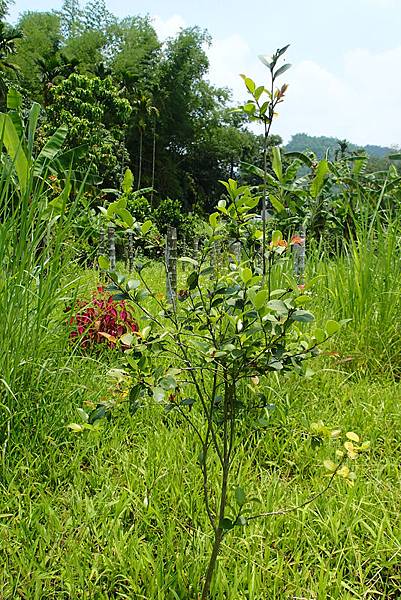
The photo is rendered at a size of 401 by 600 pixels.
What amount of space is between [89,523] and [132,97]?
26315mm

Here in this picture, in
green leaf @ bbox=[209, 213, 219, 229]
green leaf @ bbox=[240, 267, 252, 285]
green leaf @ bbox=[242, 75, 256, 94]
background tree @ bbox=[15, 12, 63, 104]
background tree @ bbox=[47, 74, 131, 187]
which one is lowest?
green leaf @ bbox=[240, 267, 252, 285]

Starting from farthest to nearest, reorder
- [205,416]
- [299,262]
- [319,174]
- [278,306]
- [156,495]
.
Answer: [299,262] → [205,416] → [156,495] → [319,174] → [278,306]

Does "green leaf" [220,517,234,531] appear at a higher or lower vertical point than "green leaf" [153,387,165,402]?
lower

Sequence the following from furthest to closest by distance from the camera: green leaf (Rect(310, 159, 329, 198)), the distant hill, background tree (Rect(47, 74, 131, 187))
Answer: background tree (Rect(47, 74, 131, 187))
the distant hill
green leaf (Rect(310, 159, 329, 198))

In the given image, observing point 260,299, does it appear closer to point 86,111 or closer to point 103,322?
point 103,322

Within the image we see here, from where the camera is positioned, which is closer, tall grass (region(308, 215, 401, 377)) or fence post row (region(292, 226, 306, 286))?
tall grass (region(308, 215, 401, 377))

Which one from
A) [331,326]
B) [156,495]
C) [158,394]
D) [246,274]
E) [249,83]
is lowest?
[156,495]

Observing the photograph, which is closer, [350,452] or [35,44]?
[350,452]

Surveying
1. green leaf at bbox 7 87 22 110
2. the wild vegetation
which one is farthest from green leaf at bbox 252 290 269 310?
green leaf at bbox 7 87 22 110

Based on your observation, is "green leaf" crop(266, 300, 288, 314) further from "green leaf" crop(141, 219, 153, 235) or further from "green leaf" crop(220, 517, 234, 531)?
"green leaf" crop(220, 517, 234, 531)

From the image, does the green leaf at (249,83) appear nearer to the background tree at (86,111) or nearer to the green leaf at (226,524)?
the green leaf at (226,524)

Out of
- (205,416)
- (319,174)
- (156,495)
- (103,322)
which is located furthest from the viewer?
(103,322)

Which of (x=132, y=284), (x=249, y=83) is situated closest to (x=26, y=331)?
(x=132, y=284)

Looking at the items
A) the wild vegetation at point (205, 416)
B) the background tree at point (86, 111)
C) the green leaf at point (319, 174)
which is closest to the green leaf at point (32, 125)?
the wild vegetation at point (205, 416)
